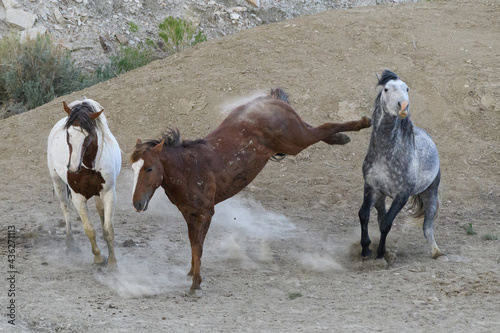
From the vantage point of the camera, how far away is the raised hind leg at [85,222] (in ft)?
21.4

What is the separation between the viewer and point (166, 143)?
5.83 m

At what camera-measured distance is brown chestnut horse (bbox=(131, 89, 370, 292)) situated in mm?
5520

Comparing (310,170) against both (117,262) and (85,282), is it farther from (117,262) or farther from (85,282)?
(85,282)

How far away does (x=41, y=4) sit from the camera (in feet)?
58.5

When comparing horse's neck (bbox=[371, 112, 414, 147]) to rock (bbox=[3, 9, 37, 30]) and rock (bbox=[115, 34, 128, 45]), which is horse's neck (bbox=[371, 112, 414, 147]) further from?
rock (bbox=[3, 9, 37, 30])

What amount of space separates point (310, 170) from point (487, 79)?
368cm

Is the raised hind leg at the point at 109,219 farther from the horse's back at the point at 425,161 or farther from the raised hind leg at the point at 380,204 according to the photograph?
the horse's back at the point at 425,161

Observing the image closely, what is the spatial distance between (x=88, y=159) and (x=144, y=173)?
1004 millimetres

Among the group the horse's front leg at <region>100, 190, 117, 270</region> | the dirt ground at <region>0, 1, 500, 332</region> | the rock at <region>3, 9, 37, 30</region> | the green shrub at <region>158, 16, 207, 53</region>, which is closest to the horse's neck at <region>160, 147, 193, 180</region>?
the horse's front leg at <region>100, 190, 117, 270</region>

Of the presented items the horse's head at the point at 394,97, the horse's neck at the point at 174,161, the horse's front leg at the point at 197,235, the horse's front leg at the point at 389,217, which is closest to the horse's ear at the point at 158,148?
the horse's neck at the point at 174,161

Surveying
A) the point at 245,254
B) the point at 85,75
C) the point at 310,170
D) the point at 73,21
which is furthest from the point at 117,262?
the point at 73,21

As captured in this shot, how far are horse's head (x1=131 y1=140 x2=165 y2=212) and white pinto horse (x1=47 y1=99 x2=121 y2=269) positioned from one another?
2.49ft

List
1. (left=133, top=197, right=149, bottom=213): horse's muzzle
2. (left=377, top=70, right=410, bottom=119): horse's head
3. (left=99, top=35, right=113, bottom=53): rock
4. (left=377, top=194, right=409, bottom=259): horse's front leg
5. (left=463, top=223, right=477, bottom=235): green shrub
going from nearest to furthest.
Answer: (left=133, top=197, right=149, bottom=213): horse's muzzle < (left=377, top=70, right=410, bottom=119): horse's head < (left=377, top=194, right=409, bottom=259): horse's front leg < (left=463, top=223, right=477, bottom=235): green shrub < (left=99, top=35, right=113, bottom=53): rock

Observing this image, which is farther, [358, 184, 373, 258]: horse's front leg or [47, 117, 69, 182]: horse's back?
[358, 184, 373, 258]: horse's front leg
